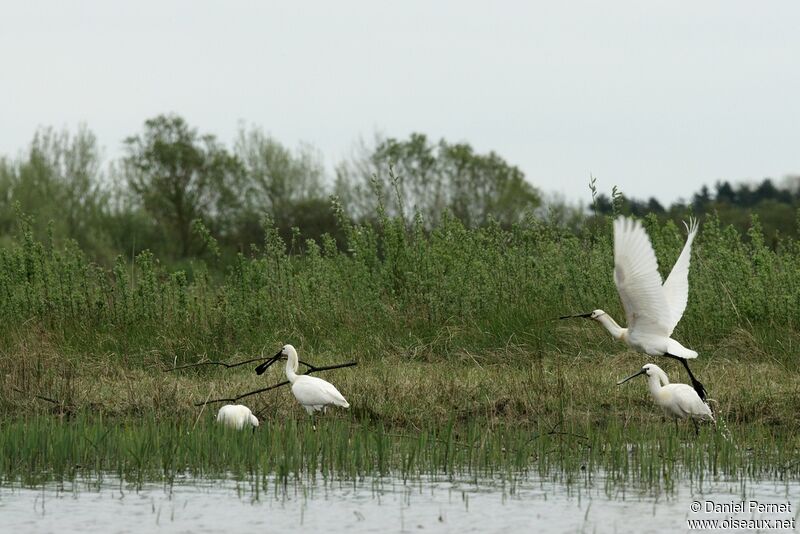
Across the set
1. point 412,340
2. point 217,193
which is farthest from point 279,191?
point 412,340

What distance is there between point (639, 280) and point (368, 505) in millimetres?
4660

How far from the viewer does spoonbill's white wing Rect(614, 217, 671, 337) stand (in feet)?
37.1

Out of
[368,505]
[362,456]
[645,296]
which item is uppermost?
[645,296]

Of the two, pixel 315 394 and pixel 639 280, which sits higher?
pixel 639 280

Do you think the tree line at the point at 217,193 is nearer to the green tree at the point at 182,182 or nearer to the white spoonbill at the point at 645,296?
the green tree at the point at 182,182

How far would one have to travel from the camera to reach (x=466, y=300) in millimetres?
14375

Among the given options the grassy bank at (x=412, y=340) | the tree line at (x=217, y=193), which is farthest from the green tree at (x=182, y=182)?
the grassy bank at (x=412, y=340)

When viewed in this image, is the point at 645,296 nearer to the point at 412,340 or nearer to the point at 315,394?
the point at 412,340

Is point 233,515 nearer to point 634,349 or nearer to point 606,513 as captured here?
point 606,513

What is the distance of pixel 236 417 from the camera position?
9.97m

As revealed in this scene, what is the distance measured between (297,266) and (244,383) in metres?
5.13

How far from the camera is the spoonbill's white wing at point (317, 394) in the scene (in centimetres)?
1048

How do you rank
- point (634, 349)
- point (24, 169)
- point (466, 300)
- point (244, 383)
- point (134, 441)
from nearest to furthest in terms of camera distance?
point (134, 441)
point (244, 383)
point (634, 349)
point (466, 300)
point (24, 169)

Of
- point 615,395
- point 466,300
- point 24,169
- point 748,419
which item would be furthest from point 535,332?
point 24,169
